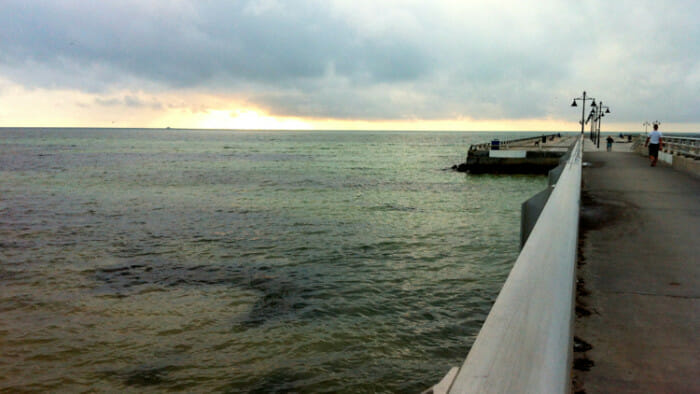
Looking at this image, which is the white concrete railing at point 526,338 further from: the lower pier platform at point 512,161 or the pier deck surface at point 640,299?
the lower pier platform at point 512,161

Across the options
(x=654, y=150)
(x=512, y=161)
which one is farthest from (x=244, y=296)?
(x=512, y=161)

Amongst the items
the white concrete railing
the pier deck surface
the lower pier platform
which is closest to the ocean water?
the pier deck surface

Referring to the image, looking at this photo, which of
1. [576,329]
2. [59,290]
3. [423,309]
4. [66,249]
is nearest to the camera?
[576,329]

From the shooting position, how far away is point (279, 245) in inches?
666

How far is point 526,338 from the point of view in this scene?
139cm

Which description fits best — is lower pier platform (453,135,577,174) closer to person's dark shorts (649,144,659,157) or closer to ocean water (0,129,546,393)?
ocean water (0,129,546,393)

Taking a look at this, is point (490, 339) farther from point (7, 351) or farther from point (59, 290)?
point (59, 290)

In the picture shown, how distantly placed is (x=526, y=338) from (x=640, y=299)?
12.1 ft

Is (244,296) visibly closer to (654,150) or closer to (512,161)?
(654,150)

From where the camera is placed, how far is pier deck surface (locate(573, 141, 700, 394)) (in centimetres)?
302

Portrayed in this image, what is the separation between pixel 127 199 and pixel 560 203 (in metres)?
30.0

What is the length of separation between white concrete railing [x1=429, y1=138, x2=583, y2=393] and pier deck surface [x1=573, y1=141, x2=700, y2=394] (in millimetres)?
1265

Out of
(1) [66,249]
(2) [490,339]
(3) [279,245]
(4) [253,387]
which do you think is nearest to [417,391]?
(4) [253,387]

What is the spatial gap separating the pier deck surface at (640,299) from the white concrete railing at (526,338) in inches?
49.8
